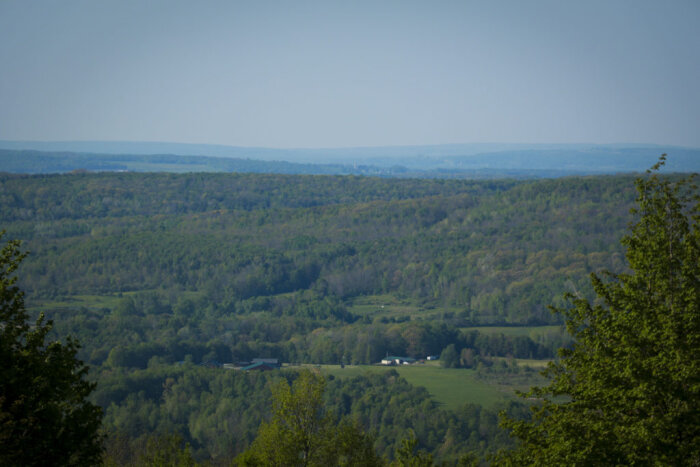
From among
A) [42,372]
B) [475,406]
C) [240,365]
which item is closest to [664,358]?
[42,372]

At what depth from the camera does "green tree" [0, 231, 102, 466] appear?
12984 millimetres

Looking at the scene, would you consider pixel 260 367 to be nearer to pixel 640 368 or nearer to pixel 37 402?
pixel 37 402

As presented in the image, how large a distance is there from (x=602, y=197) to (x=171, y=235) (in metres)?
74.9

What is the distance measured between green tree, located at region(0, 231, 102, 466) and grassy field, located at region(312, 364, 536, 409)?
48670 millimetres

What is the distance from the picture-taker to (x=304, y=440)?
21797 millimetres

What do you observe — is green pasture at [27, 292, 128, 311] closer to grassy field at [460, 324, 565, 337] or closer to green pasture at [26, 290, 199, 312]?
green pasture at [26, 290, 199, 312]

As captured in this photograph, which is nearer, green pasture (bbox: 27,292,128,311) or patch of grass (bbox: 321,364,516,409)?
patch of grass (bbox: 321,364,516,409)

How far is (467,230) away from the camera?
14988 centimetres

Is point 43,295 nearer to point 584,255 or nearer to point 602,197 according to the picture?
point 584,255

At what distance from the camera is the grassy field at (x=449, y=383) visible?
64188mm

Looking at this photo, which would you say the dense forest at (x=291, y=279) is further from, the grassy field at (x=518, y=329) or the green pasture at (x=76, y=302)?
the grassy field at (x=518, y=329)

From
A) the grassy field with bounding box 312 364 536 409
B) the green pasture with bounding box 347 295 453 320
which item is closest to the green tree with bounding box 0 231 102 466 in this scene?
the grassy field with bounding box 312 364 536 409

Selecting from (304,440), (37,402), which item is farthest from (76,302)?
(37,402)

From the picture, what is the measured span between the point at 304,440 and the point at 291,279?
111 meters
